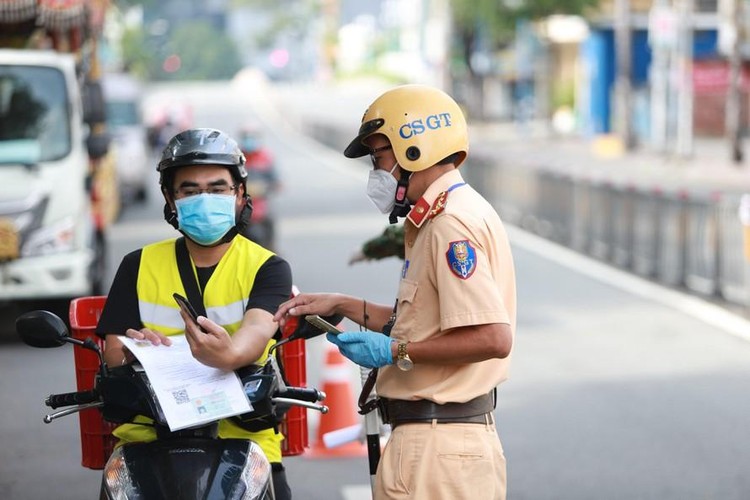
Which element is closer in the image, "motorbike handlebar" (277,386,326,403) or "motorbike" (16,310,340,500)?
"motorbike" (16,310,340,500)

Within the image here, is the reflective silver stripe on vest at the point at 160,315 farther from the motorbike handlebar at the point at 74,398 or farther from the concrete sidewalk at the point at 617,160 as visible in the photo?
the concrete sidewalk at the point at 617,160

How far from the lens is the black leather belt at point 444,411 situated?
455 cm

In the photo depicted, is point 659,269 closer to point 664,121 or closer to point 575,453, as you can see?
point 575,453

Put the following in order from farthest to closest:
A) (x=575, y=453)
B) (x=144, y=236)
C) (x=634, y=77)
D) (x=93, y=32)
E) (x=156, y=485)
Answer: (x=634, y=77)
(x=144, y=236)
(x=93, y=32)
(x=575, y=453)
(x=156, y=485)

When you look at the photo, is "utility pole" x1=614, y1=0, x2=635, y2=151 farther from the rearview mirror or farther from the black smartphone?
the black smartphone

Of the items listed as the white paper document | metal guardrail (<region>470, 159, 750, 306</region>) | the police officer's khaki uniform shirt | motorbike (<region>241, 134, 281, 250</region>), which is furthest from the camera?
motorbike (<region>241, 134, 281, 250</region>)

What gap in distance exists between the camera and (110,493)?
449 centimetres

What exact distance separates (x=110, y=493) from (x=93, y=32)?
52.2 ft

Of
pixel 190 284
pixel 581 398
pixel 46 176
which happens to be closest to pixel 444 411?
pixel 190 284

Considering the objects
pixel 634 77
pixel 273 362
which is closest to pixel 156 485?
pixel 273 362

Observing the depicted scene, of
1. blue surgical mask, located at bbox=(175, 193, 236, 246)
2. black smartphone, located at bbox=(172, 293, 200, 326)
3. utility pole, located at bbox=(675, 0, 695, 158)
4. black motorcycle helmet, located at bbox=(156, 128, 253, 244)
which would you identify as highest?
black motorcycle helmet, located at bbox=(156, 128, 253, 244)

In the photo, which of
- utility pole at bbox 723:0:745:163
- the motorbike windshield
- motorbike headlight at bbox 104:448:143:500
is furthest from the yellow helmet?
utility pole at bbox 723:0:745:163

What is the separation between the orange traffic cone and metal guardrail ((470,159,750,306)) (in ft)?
21.7

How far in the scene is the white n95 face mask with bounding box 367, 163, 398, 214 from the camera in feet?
15.2
